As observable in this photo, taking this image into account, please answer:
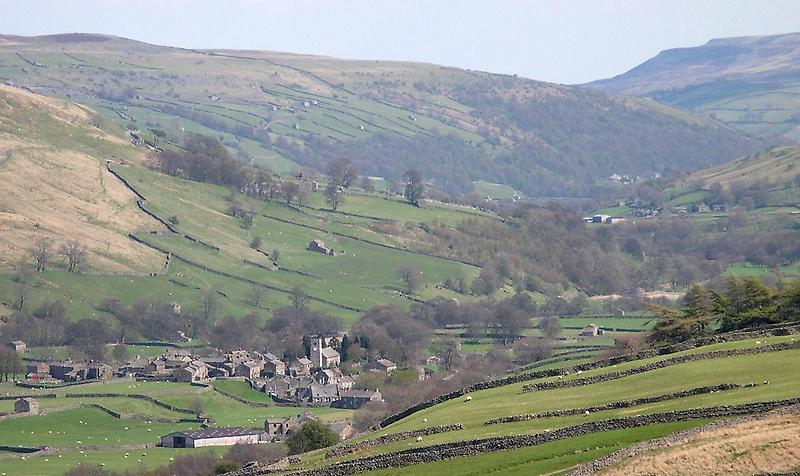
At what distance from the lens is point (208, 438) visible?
9512 centimetres

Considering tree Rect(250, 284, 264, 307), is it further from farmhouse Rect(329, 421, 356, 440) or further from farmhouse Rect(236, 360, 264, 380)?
farmhouse Rect(329, 421, 356, 440)

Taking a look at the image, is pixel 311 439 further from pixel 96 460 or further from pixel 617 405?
pixel 617 405

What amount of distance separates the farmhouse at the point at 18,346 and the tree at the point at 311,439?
61.2 meters

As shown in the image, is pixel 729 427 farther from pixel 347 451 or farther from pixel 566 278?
pixel 566 278

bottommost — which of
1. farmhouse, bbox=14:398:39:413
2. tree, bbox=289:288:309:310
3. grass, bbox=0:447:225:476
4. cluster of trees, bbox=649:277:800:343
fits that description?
tree, bbox=289:288:309:310

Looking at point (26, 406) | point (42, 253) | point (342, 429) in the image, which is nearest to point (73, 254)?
point (42, 253)

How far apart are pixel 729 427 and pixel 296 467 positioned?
62.0ft

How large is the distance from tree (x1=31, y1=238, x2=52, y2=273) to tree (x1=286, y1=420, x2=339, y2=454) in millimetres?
82278

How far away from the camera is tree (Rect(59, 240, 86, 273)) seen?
158250 millimetres

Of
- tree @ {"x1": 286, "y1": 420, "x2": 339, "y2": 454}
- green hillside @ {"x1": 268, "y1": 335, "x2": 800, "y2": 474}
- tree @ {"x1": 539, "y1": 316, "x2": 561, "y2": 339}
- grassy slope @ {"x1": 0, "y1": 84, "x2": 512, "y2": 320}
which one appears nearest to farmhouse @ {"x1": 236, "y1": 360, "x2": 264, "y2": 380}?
grassy slope @ {"x1": 0, "y1": 84, "x2": 512, "y2": 320}

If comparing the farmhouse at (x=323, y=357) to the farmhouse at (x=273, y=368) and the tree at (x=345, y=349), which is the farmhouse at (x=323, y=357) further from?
the farmhouse at (x=273, y=368)

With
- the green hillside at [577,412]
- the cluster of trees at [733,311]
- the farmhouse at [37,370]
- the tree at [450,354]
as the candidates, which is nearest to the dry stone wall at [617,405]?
the green hillside at [577,412]

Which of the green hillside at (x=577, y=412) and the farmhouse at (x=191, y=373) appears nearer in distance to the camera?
the green hillside at (x=577, y=412)

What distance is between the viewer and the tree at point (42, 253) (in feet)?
510
